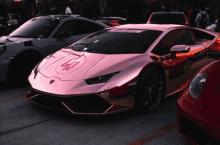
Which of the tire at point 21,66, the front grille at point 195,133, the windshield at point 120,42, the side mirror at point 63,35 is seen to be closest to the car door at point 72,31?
the side mirror at point 63,35

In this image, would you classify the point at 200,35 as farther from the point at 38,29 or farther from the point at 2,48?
the point at 2,48

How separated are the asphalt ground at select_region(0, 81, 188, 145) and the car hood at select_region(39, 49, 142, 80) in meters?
0.59

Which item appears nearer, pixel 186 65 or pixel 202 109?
pixel 202 109

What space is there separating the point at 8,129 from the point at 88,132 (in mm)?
1015

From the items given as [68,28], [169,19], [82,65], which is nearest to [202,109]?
[82,65]

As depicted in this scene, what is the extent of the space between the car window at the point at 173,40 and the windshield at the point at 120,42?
131 millimetres

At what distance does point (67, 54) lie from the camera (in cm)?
410

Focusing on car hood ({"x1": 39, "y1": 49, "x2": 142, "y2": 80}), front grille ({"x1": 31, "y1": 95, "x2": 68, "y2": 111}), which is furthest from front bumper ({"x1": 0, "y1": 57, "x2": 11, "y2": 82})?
front grille ({"x1": 31, "y1": 95, "x2": 68, "y2": 111})

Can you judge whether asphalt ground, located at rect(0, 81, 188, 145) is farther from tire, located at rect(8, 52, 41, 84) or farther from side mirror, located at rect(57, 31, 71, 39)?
side mirror, located at rect(57, 31, 71, 39)

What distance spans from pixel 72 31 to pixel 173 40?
2771 millimetres

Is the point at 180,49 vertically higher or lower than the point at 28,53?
higher

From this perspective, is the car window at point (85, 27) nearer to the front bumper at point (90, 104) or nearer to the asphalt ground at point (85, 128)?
the asphalt ground at point (85, 128)

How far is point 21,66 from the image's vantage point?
4961mm

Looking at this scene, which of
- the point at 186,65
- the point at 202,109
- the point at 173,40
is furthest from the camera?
the point at 173,40
